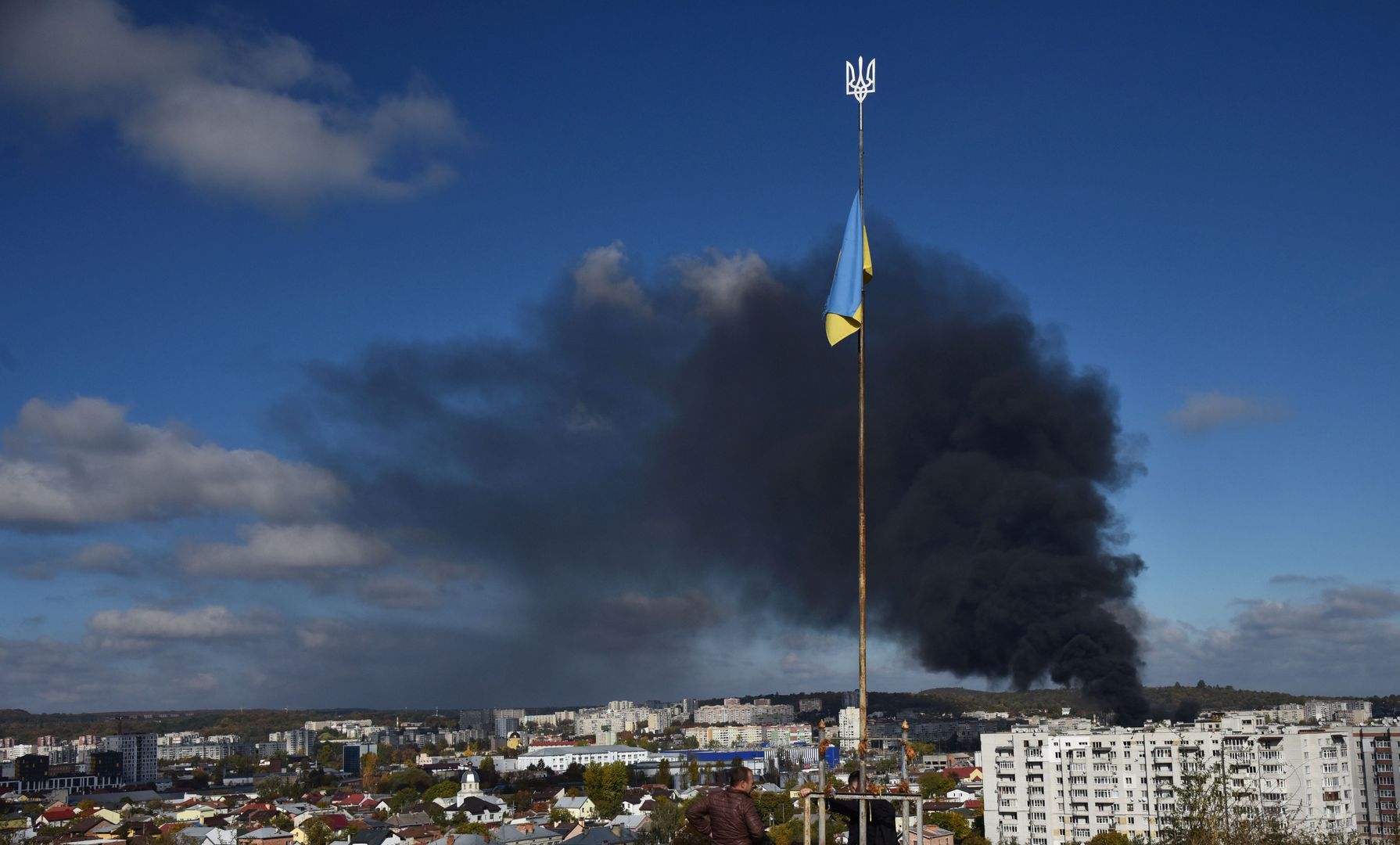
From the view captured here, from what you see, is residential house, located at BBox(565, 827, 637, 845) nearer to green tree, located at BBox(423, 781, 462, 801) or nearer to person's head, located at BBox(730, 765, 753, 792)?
green tree, located at BBox(423, 781, 462, 801)

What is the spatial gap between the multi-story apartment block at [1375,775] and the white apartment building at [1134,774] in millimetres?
570

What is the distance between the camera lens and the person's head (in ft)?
20.4

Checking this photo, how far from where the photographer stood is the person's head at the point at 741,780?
20.4 feet

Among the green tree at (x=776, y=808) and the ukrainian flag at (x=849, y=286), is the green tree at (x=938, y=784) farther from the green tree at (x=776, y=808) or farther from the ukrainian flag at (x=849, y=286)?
the ukrainian flag at (x=849, y=286)

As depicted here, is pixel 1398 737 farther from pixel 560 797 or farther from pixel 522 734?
pixel 522 734

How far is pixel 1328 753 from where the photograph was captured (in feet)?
156

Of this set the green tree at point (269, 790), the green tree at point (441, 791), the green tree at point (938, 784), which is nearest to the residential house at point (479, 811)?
the green tree at point (441, 791)

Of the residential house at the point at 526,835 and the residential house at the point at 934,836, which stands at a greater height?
the residential house at the point at 934,836

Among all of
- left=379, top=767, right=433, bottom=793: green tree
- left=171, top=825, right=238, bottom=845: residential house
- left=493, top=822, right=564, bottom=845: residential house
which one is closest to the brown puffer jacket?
left=493, top=822, right=564, bottom=845: residential house

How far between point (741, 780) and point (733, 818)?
212 millimetres

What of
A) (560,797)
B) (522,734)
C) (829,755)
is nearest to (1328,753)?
(560,797)

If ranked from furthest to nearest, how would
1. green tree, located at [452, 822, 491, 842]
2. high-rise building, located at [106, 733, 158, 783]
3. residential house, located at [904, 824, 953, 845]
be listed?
high-rise building, located at [106, 733, 158, 783]
green tree, located at [452, 822, 491, 842]
residential house, located at [904, 824, 953, 845]

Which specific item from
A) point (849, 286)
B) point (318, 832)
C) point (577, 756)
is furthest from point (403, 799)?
point (849, 286)

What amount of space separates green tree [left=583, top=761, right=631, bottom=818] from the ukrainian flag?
60.4m
